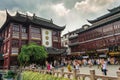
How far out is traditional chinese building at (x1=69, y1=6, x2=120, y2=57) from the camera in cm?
2886

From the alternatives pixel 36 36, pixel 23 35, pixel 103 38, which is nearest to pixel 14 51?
pixel 23 35

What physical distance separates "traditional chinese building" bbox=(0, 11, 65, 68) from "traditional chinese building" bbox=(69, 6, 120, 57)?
7202 millimetres

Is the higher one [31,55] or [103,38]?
[103,38]

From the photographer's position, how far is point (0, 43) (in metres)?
32.5

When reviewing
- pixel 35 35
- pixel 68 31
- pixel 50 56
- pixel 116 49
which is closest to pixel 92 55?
pixel 116 49

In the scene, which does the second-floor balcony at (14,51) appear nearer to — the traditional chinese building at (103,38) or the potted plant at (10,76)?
the potted plant at (10,76)

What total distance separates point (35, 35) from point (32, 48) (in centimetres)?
713

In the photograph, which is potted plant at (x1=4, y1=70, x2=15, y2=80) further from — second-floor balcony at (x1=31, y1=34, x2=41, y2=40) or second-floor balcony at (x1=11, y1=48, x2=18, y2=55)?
second-floor balcony at (x1=31, y1=34, x2=41, y2=40)

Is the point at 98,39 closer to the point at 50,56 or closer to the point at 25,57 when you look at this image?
the point at 50,56

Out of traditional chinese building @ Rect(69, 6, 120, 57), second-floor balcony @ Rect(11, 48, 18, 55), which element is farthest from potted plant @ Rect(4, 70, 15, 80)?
traditional chinese building @ Rect(69, 6, 120, 57)

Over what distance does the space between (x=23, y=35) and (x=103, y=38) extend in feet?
52.3

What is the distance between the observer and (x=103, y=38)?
32250mm

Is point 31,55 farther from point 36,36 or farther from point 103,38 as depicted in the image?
point 103,38

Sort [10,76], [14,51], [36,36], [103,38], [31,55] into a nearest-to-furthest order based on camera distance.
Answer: [10,76] < [31,55] < [14,51] < [36,36] < [103,38]
